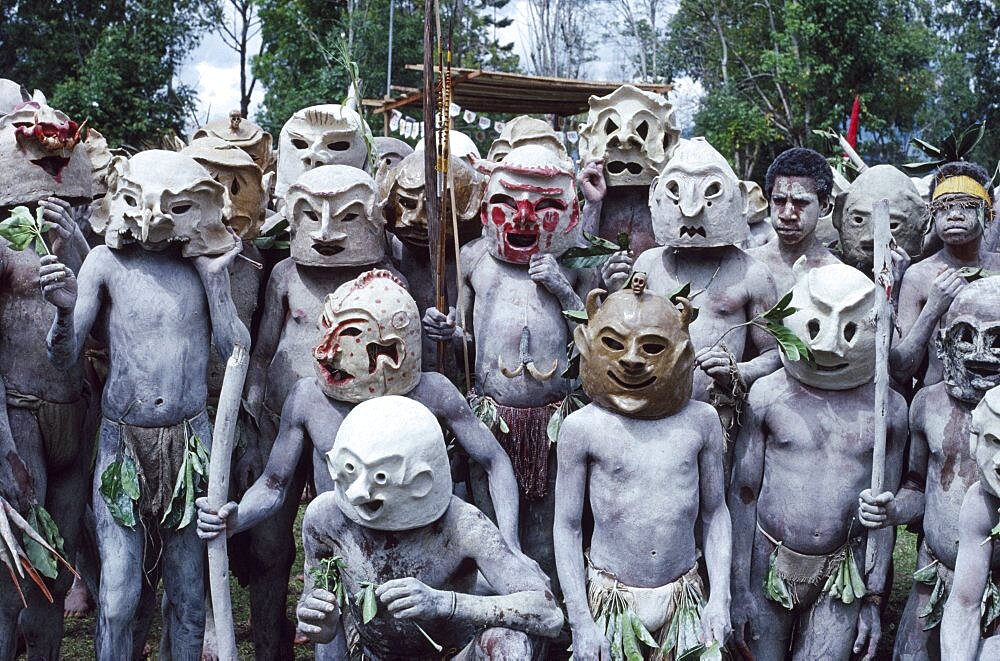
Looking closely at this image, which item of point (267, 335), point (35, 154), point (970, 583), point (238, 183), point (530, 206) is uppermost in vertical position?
point (35, 154)

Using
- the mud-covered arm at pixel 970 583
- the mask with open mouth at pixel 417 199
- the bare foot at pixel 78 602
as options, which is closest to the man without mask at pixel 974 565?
the mud-covered arm at pixel 970 583

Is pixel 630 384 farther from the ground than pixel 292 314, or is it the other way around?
pixel 292 314

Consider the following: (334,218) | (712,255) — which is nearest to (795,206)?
(712,255)

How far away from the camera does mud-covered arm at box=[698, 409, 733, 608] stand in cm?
451

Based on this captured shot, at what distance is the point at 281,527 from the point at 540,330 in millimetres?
1613

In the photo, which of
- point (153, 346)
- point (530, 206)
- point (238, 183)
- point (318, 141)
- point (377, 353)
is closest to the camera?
point (377, 353)

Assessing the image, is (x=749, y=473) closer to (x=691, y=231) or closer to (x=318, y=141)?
(x=691, y=231)

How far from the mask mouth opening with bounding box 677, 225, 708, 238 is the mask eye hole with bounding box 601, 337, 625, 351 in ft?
3.49

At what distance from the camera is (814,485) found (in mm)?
4879

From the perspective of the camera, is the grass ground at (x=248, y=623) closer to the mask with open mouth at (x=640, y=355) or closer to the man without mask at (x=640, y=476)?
the man without mask at (x=640, y=476)

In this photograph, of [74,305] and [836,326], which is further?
[74,305]

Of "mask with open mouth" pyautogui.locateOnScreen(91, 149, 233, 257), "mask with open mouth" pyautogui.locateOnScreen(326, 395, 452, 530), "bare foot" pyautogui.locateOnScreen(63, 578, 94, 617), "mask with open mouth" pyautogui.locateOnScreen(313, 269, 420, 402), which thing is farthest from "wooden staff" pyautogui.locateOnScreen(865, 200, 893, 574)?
"bare foot" pyautogui.locateOnScreen(63, 578, 94, 617)

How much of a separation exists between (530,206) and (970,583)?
250 centimetres

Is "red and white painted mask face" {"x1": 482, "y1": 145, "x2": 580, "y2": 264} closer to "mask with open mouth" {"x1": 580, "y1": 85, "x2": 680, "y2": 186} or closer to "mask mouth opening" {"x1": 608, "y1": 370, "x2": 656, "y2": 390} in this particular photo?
"mask with open mouth" {"x1": 580, "y1": 85, "x2": 680, "y2": 186}
